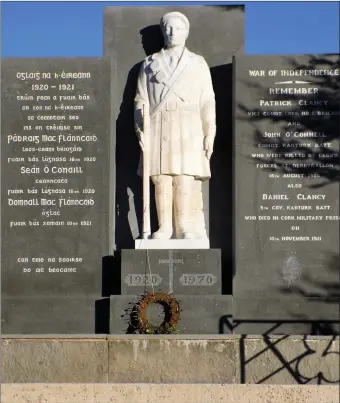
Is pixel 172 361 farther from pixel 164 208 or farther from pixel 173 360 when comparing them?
pixel 164 208

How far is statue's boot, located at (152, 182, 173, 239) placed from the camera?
14.2 m

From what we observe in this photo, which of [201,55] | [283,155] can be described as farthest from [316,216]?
[201,55]

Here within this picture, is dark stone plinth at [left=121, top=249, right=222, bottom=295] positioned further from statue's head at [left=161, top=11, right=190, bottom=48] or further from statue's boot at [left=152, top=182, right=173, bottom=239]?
statue's head at [left=161, top=11, right=190, bottom=48]

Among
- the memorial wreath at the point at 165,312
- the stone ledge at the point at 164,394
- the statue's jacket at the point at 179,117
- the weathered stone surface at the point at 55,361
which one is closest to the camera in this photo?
the stone ledge at the point at 164,394

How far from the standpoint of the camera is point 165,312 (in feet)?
43.4

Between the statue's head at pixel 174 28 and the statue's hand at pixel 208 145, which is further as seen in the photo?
the statue's head at pixel 174 28

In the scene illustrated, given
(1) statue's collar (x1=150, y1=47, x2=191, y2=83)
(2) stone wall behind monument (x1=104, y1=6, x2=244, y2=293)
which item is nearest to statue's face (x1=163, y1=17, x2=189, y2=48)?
(1) statue's collar (x1=150, y1=47, x2=191, y2=83)

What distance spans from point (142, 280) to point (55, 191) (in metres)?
2.09

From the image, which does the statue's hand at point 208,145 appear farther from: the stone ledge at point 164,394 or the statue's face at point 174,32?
the stone ledge at point 164,394

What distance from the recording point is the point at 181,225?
14.2 m

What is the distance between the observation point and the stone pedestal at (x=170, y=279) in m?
13.4

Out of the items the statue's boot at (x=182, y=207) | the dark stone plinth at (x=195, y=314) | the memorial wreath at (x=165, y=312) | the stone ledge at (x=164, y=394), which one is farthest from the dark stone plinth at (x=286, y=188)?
the stone ledge at (x=164, y=394)

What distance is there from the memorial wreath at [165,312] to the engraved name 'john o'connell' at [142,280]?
31 cm

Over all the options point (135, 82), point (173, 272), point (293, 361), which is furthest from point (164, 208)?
point (293, 361)
